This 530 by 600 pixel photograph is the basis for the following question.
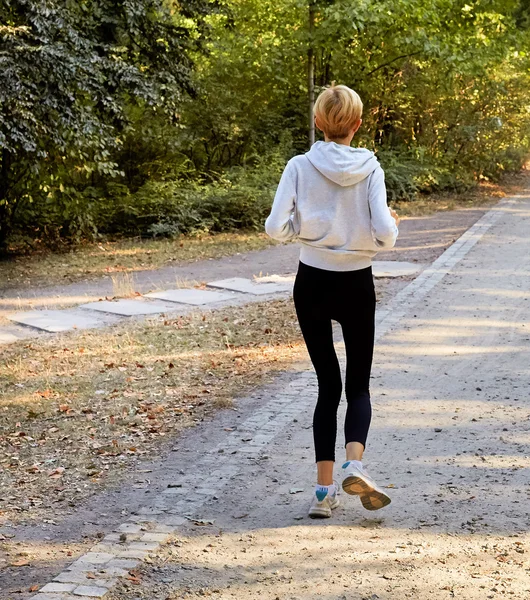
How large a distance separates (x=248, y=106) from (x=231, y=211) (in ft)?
15.6

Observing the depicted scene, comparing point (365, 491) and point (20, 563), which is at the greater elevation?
point (365, 491)

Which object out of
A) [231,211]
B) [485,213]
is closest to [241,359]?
[231,211]

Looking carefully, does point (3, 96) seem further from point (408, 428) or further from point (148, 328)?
point (408, 428)

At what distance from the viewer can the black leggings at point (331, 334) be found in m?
4.03

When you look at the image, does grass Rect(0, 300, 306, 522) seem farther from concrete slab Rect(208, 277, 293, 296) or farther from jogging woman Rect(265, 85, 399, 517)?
jogging woman Rect(265, 85, 399, 517)

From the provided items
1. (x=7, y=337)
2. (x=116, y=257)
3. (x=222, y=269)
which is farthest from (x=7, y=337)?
(x=116, y=257)

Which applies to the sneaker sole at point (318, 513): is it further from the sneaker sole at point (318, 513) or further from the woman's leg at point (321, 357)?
the woman's leg at point (321, 357)

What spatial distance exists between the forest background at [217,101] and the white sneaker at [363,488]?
26.5 ft

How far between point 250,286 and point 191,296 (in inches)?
37.4

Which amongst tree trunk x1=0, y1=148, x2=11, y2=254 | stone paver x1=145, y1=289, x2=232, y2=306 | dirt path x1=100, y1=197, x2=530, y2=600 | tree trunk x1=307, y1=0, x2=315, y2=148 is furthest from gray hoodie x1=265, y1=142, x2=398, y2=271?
tree trunk x1=307, y1=0, x2=315, y2=148

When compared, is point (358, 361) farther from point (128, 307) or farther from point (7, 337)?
point (128, 307)

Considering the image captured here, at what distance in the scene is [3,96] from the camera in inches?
422

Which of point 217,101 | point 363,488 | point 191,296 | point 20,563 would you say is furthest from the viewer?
point 217,101

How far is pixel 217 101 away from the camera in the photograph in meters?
19.7
